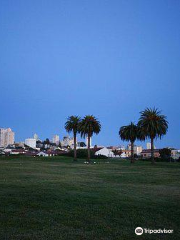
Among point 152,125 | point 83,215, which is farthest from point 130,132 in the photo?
point 83,215

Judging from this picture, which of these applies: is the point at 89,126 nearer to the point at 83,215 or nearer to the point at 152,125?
the point at 152,125

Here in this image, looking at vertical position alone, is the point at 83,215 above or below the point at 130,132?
below

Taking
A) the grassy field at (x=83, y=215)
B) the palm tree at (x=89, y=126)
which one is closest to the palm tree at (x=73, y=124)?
the palm tree at (x=89, y=126)

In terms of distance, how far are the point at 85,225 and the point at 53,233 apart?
1213 mm

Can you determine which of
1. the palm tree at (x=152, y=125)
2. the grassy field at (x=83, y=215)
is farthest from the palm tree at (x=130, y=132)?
the grassy field at (x=83, y=215)

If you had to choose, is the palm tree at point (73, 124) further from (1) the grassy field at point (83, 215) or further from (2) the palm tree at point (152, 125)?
(1) the grassy field at point (83, 215)

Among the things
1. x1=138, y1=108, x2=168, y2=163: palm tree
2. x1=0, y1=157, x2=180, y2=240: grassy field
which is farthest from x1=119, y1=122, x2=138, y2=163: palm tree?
x1=0, y1=157, x2=180, y2=240: grassy field

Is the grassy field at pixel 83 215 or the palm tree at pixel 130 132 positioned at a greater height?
the palm tree at pixel 130 132

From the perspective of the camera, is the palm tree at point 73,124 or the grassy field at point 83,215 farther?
the palm tree at point 73,124

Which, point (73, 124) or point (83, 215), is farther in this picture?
point (73, 124)

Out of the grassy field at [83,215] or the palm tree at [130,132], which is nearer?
the grassy field at [83,215]

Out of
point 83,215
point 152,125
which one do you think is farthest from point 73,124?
point 83,215

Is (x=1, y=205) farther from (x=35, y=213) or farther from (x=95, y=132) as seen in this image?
(x=95, y=132)

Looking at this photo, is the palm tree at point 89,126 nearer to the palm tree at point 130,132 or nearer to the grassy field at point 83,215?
the palm tree at point 130,132
